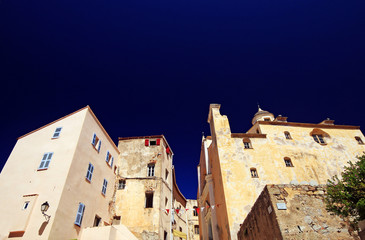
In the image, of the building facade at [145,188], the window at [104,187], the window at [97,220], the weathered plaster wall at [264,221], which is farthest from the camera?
the building facade at [145,188]

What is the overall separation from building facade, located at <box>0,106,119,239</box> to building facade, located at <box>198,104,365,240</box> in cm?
1158

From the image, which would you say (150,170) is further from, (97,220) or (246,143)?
(246,143)

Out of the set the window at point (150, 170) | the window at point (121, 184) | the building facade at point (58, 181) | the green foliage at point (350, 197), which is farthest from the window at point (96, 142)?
the green foliage at point (350, 197)

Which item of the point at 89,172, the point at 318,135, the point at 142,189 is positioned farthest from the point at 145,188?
the point at 318,135

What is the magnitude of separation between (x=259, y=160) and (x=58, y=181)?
18663 millimetres

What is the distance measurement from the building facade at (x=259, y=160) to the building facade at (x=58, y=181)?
38.0 feet

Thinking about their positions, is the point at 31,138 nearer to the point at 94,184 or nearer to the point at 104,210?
the point at 94,184

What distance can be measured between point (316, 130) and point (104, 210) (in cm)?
2756

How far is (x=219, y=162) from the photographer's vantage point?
21625 millimetres

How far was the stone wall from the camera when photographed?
7.64 m

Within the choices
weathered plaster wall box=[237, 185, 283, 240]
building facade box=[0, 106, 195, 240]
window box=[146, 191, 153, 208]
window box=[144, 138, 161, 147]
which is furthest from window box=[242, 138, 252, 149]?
weathered plaster wall box=[237, 185, 283, 240]

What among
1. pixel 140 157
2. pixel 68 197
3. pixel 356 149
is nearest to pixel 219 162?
pixel 140 157

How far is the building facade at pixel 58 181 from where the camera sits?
45.2ft

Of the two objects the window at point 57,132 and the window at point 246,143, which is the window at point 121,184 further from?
the window at point 246,143
